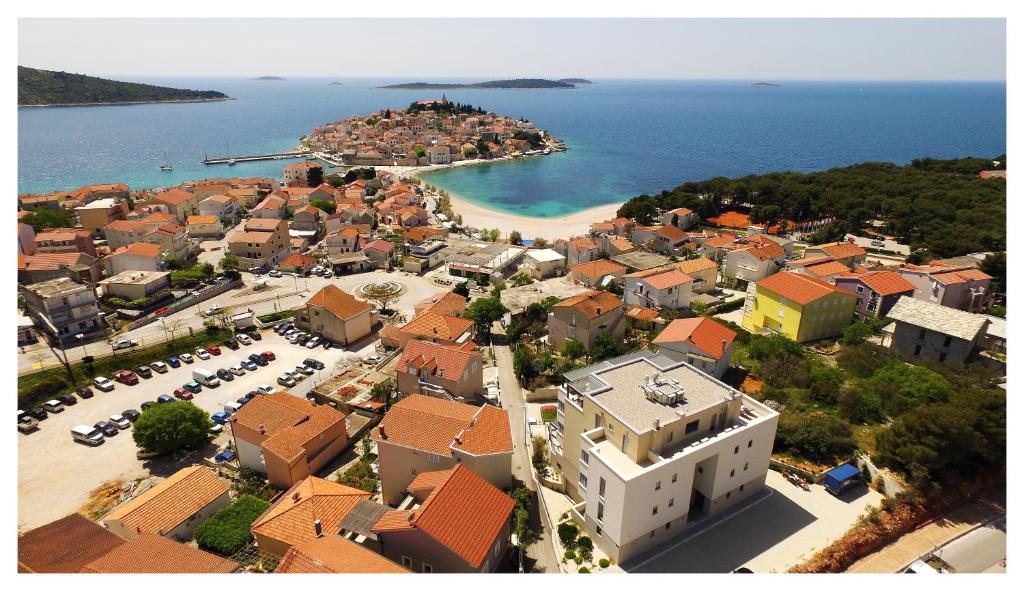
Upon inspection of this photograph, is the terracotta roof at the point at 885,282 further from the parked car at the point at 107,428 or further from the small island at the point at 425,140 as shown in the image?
the small island at the point at 425,140

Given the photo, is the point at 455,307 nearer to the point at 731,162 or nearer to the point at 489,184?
the point at 489,184

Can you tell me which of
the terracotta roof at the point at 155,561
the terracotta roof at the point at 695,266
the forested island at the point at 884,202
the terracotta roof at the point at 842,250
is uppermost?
the forested island at the point at 884,202

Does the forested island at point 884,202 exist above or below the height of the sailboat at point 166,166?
above

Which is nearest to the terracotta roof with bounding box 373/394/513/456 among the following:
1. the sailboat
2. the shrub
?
the shrub

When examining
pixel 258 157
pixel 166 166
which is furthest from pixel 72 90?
pixel 258 157

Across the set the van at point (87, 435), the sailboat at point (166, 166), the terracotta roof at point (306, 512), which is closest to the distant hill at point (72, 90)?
the sailboat at point (166, 166)

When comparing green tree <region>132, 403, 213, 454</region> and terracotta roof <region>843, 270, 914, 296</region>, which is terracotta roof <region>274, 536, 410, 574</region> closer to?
green tree <region>132, 403, 213, 454</region>
